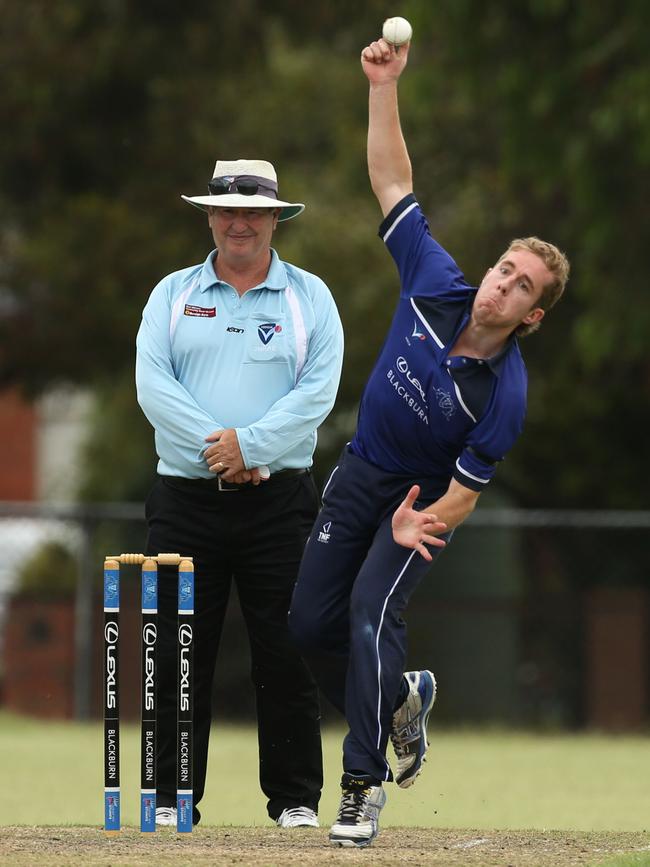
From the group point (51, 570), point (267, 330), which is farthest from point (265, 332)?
point (51, 570)

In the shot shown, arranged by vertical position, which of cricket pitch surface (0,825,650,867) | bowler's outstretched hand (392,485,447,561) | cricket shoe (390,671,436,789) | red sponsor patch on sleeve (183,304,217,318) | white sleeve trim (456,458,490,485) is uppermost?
red sponsor patch on sleeve (183,304,217,318)

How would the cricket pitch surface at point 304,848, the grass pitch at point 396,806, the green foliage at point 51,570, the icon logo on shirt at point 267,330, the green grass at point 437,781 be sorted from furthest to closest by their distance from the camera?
1. the green foliage at point 51,570
2. the green grass at point 437,781
3. the icon logo on shirt at point 267,330
4. the grass pitch at point 396,806
5. the cricket pitch surface at point 304,848

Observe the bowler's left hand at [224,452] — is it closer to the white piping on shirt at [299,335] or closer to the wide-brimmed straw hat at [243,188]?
the white piping on shirt at [299,335]

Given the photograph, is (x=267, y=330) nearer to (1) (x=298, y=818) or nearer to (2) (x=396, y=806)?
(1) (x=298, y=818)

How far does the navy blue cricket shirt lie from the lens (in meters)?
5.80

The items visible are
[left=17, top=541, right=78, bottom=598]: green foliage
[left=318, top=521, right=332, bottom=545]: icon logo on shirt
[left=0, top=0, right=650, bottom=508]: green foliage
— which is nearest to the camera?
[left=318, top=521, right=332, bottom=545]: icon logo on shirt

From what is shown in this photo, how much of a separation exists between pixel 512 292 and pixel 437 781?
5.56 metres

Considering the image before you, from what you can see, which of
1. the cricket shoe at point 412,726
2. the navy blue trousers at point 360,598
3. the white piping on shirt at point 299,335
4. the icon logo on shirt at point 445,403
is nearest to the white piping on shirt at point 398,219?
the white piping on shirt at point 299,335

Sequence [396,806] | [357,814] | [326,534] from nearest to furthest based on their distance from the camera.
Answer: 1. [357,814]
2. [326,534]
3. [396,806]

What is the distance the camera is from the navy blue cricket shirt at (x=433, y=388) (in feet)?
19.0

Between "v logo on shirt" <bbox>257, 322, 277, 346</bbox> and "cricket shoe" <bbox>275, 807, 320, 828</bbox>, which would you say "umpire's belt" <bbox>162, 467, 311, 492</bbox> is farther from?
"cricket shoe" <bbox>275, 807, 320, 828</bbox>

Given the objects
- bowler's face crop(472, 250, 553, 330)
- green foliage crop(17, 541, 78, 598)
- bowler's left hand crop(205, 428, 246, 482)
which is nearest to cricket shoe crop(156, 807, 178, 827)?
bowler's left hand crop(205, 428, 246, 482)

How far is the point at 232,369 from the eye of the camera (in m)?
6.31

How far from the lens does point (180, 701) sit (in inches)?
231
